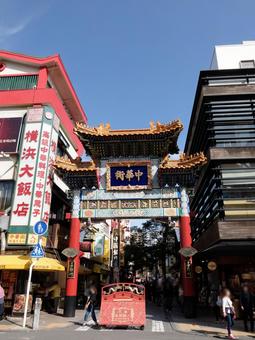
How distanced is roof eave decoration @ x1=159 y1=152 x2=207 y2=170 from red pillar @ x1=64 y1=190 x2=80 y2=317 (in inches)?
210

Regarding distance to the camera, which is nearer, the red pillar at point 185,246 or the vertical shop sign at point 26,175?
the red pillar at point 185,246

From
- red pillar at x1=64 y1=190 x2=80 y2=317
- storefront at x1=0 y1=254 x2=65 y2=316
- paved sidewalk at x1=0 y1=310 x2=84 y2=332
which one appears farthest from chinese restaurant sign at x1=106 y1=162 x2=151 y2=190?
paved sidewalk at x1=0 y1=310 x2=84 y2=332

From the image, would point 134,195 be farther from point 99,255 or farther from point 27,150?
point 99,255

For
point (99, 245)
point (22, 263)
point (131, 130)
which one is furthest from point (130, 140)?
point (99, 245)

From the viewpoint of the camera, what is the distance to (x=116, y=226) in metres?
51.4

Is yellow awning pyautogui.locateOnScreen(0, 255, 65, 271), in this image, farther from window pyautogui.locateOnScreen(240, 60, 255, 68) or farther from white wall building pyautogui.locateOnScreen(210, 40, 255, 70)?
window pyautogui.locateOnScreen(240, 60, 255, 68)

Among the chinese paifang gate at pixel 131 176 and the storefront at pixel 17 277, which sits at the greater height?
the chinese paifang gate at pixel 131 176

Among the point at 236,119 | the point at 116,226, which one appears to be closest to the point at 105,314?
the point at 236,119

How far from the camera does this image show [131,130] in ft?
58.8

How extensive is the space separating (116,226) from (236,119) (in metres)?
37.0

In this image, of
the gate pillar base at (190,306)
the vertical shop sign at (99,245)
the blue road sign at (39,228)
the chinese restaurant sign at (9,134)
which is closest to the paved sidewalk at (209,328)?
the gate pillar base at (190,306)

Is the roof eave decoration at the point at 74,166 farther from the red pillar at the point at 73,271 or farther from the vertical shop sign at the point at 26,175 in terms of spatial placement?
the vertical shop sign at the point at 26,175

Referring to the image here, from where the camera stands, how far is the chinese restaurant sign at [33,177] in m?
16.8

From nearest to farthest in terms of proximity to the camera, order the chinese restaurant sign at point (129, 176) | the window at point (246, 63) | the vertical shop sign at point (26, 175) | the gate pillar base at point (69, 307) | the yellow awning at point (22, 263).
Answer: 1. the yellow awning at point (22, 263)
2. the gate pillar base at point (69, 307)
3. the vertical shop sign at point (26, 175)
4. the chinese restaurant sign at point (129, 176)
5. the window at point (246, 63)
